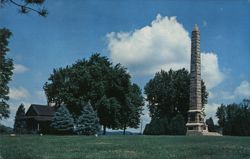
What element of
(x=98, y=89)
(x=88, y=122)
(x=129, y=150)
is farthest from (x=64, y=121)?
(x=129, y=150)

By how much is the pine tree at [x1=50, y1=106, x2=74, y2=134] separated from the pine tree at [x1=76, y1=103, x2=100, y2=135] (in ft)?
4.18

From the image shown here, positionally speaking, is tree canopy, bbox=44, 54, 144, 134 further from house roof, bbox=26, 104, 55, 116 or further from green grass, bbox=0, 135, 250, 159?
green grass, bbox=0, 135, 250, 159

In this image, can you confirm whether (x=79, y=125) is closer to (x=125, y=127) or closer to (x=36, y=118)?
(x=125, y=127)

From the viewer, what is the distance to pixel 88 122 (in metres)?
54.4

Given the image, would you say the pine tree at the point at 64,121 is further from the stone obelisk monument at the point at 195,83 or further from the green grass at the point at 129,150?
the green grass at the point at 129,150

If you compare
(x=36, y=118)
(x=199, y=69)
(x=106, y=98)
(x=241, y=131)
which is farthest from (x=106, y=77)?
(x=36, y=118)

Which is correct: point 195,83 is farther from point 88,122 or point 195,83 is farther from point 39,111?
point 39,111

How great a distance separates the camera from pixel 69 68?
204 feet

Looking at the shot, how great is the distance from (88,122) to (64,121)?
3269mm

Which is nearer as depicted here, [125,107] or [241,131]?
[241,131]

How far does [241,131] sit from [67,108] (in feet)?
77.5

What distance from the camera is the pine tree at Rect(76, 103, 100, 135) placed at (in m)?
54.2

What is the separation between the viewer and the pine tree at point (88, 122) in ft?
178

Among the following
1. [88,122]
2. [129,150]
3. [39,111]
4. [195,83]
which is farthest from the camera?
[39,111]
